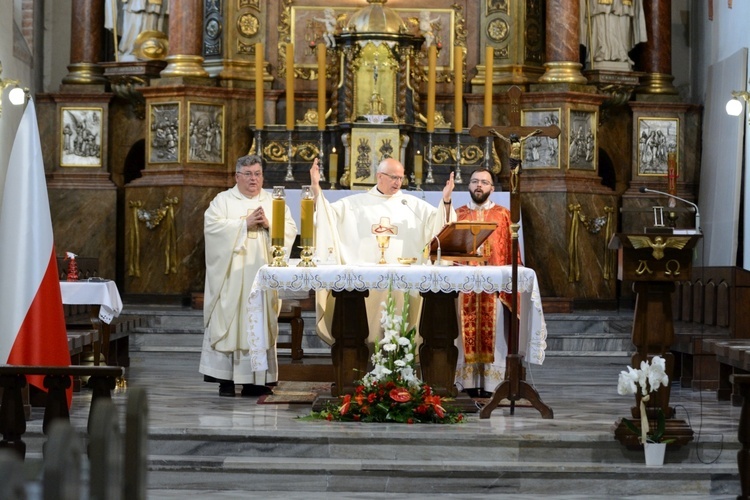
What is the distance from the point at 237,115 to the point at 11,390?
8803 mm

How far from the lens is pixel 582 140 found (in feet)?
49.8

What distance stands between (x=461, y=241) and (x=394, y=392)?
3.77 ft

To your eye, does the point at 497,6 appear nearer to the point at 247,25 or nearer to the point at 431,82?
the point at 431,82

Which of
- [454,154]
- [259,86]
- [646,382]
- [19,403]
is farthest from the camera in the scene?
[454,154]

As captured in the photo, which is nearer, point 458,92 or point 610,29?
point 458,92

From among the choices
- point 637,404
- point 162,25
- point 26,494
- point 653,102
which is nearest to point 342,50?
point 162,25

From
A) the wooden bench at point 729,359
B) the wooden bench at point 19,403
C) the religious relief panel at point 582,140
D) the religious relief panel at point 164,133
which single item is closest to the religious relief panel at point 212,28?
the religious relief panel at point 164,133

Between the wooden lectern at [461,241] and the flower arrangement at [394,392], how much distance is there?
0.66 metres

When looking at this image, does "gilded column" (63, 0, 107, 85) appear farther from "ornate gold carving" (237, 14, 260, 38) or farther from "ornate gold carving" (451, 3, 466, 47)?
"ornate gold carving" (451, 3, 466, 47)

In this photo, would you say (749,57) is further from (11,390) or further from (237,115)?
(11,390)

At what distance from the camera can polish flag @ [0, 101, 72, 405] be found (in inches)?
292

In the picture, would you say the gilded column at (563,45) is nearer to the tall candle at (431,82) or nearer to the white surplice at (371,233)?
the tall candle at (431,82)

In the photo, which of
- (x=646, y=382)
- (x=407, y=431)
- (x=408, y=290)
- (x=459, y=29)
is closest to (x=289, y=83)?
(x=459, y=29)

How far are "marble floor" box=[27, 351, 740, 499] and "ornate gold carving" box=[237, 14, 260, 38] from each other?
6247mm
